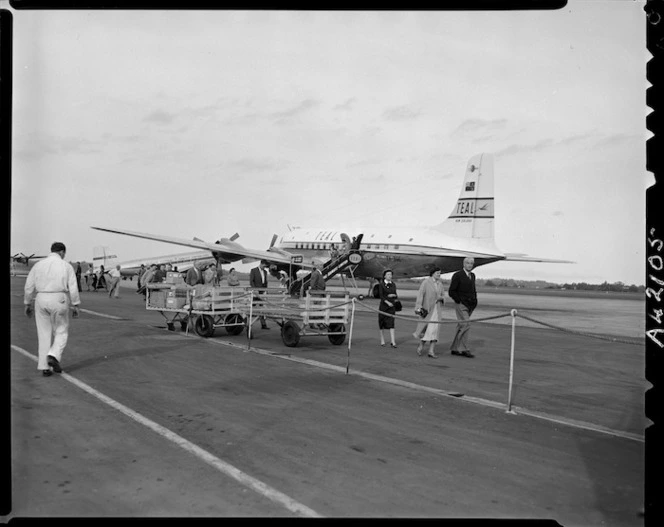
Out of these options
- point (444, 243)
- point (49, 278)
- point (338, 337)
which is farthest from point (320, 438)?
point (444, 243)

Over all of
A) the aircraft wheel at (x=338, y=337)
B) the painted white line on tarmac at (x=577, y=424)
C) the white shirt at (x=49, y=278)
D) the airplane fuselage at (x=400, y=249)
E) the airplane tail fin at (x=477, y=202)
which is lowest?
the painted white line on tarmac at (x=577, y=424)

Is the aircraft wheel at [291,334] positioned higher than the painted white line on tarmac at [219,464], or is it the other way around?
the aircraft wheel at [291,334]

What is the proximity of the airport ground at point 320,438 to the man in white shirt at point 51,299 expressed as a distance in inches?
16.6

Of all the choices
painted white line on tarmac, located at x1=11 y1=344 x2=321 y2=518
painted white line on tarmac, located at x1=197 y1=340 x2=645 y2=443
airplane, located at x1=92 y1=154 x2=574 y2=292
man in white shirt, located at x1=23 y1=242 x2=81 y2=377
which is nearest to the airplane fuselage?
airplane, located at x1=92 y1=154 x2=574 y2=292

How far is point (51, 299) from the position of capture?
8578mm

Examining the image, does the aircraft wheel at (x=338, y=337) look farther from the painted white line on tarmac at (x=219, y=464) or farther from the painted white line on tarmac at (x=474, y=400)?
the painted white line on tarmac at (x=219, y=464)

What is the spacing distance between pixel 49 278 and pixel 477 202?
90.1 feet

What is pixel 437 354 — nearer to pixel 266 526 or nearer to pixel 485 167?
pixel 266 526

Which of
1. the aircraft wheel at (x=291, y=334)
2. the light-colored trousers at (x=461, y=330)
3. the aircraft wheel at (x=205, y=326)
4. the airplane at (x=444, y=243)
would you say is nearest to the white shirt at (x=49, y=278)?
the aircraft wheel at (x=291, y=334)

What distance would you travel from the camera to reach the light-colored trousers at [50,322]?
28.1 feet

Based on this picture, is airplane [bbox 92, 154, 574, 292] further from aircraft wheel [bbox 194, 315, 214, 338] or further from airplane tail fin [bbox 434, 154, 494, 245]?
aircraft wheel [bbox 194, 315, 214, 338]

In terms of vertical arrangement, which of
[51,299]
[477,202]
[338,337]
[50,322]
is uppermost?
[477,202]

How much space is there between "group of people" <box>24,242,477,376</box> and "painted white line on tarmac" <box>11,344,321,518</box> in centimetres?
158

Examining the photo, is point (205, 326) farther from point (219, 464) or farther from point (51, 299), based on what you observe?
point (219, 464)
